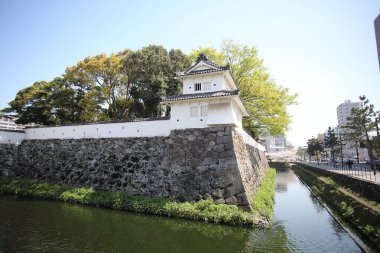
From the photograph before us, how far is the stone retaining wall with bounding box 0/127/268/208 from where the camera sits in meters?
14.9

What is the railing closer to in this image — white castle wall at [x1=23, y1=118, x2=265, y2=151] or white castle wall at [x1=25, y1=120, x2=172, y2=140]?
white castle wall at [x1=23, y1=118, x2=265, y2=151]

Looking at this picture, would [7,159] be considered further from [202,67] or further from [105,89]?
[202,67]

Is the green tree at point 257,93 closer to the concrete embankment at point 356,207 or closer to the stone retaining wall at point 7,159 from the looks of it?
the concrete embankment at point 356,207

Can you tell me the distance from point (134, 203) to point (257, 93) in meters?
17.1

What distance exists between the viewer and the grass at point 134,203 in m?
13.0

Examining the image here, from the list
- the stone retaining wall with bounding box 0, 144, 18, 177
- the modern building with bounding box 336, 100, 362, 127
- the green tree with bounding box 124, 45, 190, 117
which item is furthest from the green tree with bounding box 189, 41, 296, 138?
the modern building with bounding box 336, 100, 362, 127

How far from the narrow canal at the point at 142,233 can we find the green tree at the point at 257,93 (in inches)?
461

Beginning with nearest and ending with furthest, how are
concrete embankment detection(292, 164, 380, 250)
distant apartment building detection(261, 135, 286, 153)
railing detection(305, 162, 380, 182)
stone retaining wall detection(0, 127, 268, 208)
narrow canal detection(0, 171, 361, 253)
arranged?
narrow canal detection(0, 171, 361, 253)
concrete embankment detection(292, 164, 380, 250)
stone retaining wall detection(0, 127, 268, 208)
railing detection(305, 162, 380, 182)
distant apartment building detection(261, 135, 286, 153)

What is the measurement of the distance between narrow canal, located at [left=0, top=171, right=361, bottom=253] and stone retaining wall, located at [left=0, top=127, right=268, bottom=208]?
2447mm

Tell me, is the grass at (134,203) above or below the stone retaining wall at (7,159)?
below

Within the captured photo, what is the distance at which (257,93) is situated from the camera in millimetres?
25141

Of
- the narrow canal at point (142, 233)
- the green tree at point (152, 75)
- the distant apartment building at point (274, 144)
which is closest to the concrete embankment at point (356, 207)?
the narrow canal at point (142, 233)

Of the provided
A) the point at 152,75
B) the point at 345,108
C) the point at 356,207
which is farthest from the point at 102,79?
the point at 345,108

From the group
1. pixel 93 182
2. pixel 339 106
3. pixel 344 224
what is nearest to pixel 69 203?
pixel 93 182
